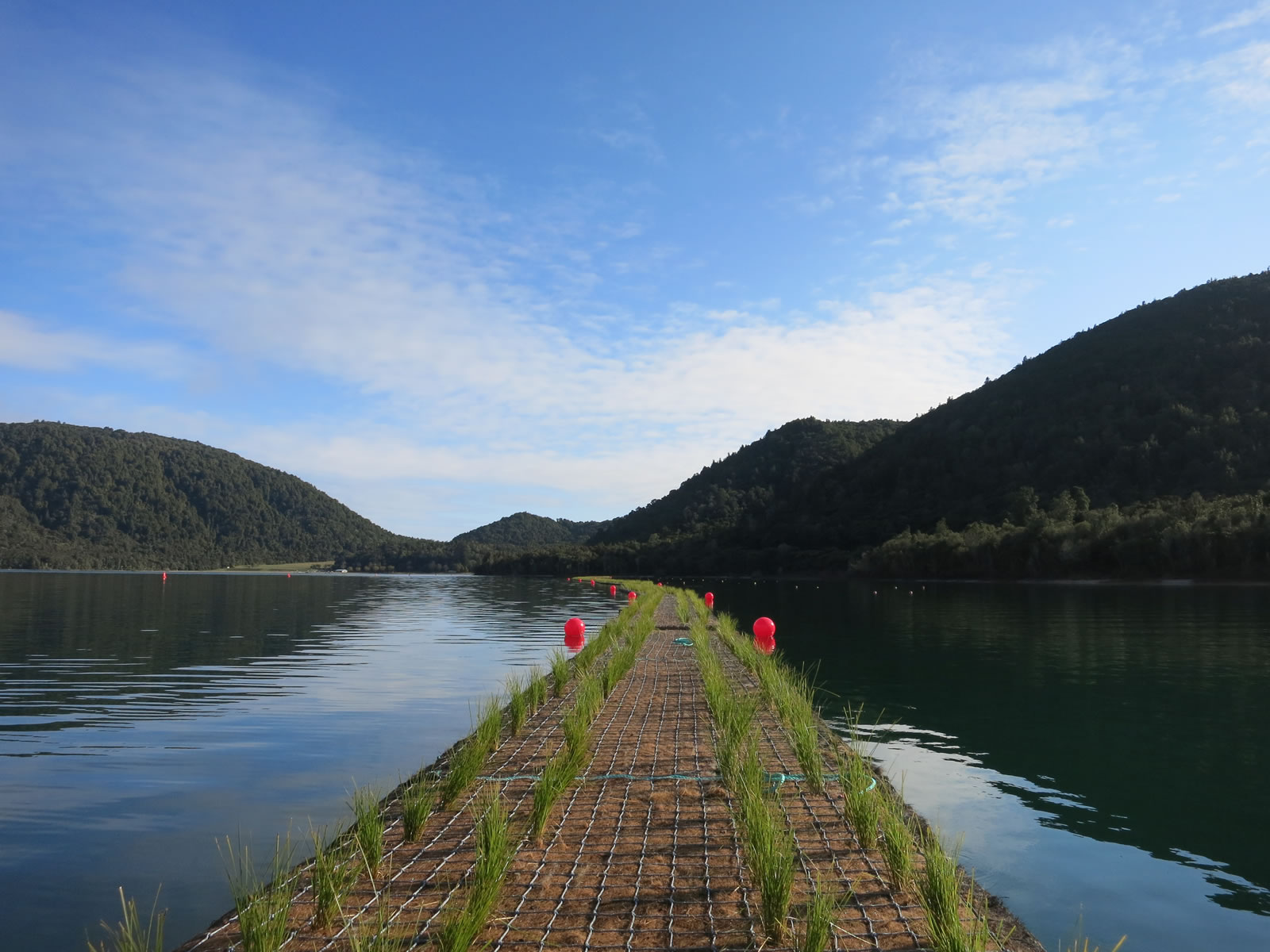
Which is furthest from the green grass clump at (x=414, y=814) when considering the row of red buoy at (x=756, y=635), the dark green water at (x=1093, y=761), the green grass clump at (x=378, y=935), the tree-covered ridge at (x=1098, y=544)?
the tree-covered ridge at (x=1098, y=544)

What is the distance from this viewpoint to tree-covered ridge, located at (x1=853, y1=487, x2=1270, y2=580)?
168 feet

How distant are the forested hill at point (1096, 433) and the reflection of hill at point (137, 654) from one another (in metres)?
64.1

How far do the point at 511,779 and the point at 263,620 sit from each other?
28.9m

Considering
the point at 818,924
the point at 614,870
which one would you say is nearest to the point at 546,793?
the point at 614,870

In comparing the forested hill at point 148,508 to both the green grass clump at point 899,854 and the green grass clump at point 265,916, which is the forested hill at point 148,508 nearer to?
the green grass clump at point 265,916

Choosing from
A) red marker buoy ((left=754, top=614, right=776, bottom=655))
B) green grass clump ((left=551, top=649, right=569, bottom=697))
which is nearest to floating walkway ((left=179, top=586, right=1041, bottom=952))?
green grass clump ((left=551, top=649, right=569, bottom=697))

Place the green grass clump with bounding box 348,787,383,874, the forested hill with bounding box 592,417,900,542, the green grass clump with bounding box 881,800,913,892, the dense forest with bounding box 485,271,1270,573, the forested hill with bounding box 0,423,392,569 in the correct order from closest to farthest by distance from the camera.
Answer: the green grass clump with bounding box 881,800,913,892 < the green grass clump with bounding box 348,787,383,874 < the dense forest with bounding box 485,271,1270,573 < the forested hill with bounding box 592,417,900,542 < the forested hill with bounding box 0,423,392,569

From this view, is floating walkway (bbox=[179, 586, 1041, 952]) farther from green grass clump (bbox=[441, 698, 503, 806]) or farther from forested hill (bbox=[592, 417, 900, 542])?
forested hill (bbox=[592, 417, 900, 542])

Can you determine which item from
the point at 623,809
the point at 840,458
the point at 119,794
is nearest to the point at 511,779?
the point at 623,809

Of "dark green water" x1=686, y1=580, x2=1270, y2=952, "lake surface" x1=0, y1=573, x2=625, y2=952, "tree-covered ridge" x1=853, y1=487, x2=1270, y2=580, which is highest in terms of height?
"tree-covered ridge" x1=853, y1=487, x2=1270, y2=580

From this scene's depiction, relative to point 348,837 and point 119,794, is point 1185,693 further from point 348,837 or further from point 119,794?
point 119,794

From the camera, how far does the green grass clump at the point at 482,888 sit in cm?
391

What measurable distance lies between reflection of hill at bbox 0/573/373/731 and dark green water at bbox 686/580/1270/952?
37.8ft

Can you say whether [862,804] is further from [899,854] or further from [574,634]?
[574,634]
